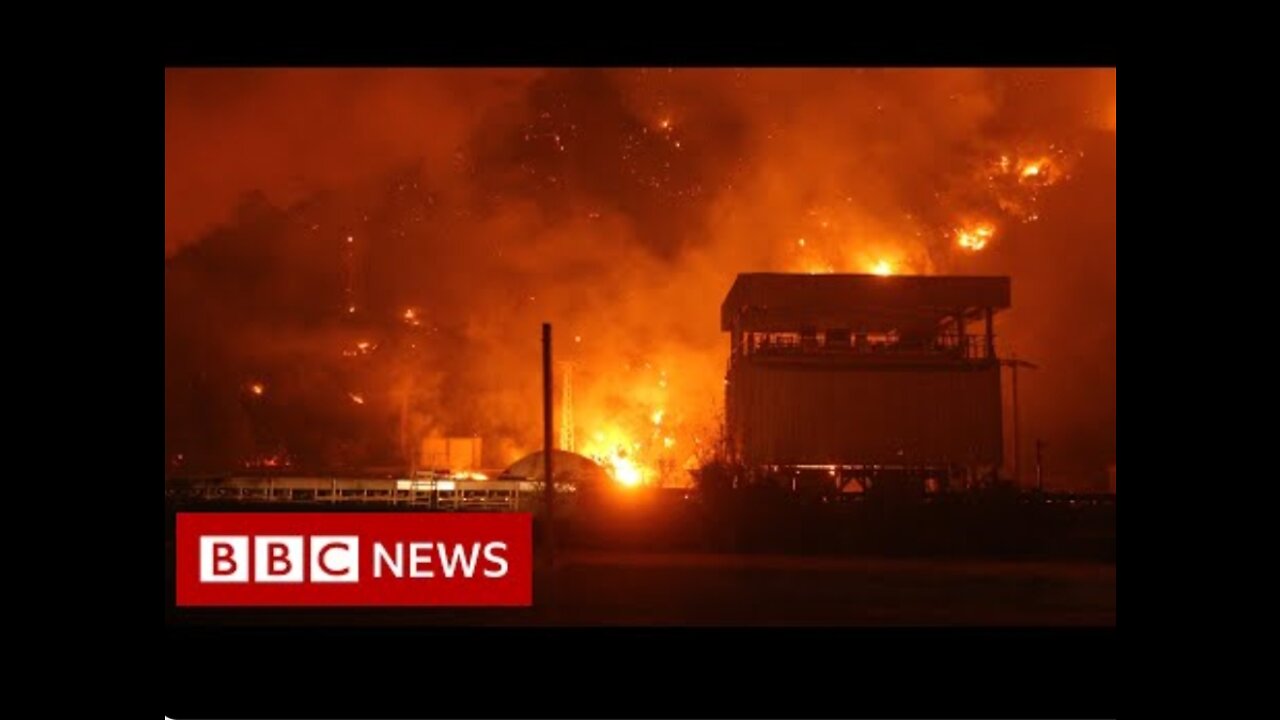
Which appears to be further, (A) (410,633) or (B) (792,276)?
(B) (792,276)

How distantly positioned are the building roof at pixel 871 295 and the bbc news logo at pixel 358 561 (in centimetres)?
1886

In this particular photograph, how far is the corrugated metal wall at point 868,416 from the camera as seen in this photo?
30594mm

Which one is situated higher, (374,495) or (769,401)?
(769,401)

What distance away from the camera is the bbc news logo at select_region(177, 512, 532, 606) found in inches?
514

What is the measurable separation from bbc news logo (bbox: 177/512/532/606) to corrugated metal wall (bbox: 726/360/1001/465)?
17822 mm

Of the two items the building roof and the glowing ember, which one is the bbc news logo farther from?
the glowing ember

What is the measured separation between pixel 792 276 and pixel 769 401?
3861 mm

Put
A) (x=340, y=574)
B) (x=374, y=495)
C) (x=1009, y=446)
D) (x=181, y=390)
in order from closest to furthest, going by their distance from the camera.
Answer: (x=340, y=574), (x=374, y=495), (x=1009, y=446), (x=181, y=390)

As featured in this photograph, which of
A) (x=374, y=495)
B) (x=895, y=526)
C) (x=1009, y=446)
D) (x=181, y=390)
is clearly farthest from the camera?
(x=181, y=390)

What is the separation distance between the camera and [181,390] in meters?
51.7

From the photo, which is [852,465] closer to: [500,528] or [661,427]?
[661,427]

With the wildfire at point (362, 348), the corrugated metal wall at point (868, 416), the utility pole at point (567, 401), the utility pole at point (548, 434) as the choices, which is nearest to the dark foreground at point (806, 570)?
the utility pole at point (548, 434)

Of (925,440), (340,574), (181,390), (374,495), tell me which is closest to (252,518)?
(340,574)

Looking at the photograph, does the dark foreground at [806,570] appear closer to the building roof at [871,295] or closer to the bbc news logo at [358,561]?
the bbc news logo at [358,561]
